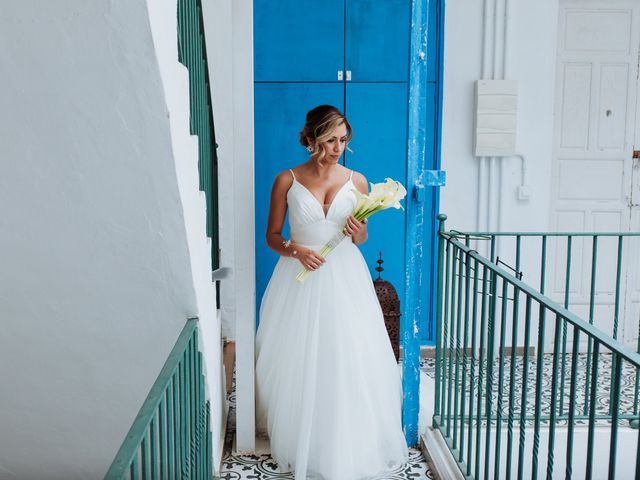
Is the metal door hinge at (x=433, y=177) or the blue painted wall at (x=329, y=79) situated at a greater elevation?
the blue painted wall at (x=329, y=79)

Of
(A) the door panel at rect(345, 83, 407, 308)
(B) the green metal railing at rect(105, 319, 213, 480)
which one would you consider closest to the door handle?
(B) the green metal railing at rect(105, 319, 213, 480)

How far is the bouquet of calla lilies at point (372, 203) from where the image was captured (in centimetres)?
291

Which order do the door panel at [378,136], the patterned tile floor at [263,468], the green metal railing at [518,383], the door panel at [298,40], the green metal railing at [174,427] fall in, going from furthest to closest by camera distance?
1. the door panel at [378,136]
2. the door panel at [298,40]
3. the patterned tile floor at [263,468]
4. the green metal railing at [518,383]
5. the green metal railing at [174,427]

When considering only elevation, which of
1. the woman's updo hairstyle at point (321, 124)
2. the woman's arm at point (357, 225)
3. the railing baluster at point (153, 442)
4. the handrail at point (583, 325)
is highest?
the woman's updo hairstyle at point (321, 124)

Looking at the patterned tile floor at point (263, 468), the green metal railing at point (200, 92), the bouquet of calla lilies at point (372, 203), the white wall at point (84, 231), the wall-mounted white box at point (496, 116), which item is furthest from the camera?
the wall-mounted white box at point (496, 116)

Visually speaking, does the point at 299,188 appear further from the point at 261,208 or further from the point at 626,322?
the point at 626,322

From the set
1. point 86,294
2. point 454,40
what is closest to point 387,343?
point 86,294

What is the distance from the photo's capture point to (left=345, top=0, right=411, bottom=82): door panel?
441cm

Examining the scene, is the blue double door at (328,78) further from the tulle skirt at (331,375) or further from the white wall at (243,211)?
the tulle skirt at (331,375)

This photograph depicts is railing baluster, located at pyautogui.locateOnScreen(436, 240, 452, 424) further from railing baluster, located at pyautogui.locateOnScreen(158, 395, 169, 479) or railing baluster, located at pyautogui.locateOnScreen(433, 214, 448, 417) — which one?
railing baluster, located at pyautogui.locateOnScreen(158, 395, 169, 479)

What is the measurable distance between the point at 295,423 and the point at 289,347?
0.35 metres

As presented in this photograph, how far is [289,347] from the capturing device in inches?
122

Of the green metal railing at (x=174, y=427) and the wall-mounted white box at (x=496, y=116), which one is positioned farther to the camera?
the wall-mounted white box at (x=496, y=116)

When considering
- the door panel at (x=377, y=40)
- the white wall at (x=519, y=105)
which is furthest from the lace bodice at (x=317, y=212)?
the white wall at (x=519, y=105)
